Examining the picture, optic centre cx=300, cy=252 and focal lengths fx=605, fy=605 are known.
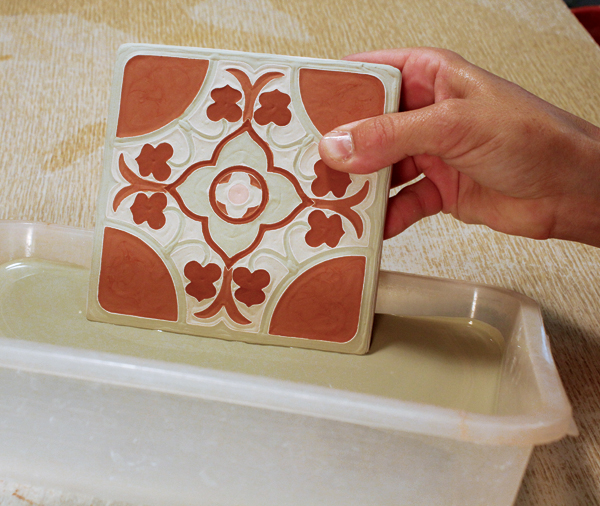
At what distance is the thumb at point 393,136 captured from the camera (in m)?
0.44

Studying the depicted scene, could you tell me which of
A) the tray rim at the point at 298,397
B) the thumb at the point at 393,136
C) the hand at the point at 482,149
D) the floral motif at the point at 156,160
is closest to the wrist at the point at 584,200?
the hand at the point at 482,149

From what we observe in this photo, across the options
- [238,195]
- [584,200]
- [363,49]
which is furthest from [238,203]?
[363,49]

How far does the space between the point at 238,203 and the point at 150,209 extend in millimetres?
72

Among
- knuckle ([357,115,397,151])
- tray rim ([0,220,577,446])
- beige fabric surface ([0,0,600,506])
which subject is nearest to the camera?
tray rim ([0,220,577,446])

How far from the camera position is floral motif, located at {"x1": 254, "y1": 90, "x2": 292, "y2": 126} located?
18.3 inches

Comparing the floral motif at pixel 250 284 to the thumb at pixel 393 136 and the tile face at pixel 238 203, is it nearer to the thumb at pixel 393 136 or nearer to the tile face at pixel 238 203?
the tile face at pixel 238 203

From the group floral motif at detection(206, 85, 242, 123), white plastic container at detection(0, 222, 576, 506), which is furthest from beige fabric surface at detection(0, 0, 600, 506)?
floral motif at detection(206, 85, 242, 123)

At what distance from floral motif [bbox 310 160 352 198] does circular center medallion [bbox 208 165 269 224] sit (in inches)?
1.6

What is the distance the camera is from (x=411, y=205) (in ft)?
1.95

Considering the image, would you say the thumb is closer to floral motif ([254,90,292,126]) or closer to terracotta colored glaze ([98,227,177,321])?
floral motif ([254,90,292,126])

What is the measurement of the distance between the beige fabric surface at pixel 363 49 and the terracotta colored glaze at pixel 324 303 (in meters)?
0.17

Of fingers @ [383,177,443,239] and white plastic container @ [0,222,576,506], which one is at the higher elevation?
fingers @ [383,177,443,239]

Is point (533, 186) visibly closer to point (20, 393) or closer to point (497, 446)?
point (497, 446)

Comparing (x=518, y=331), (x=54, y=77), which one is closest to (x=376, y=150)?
(x=518, y=331)
